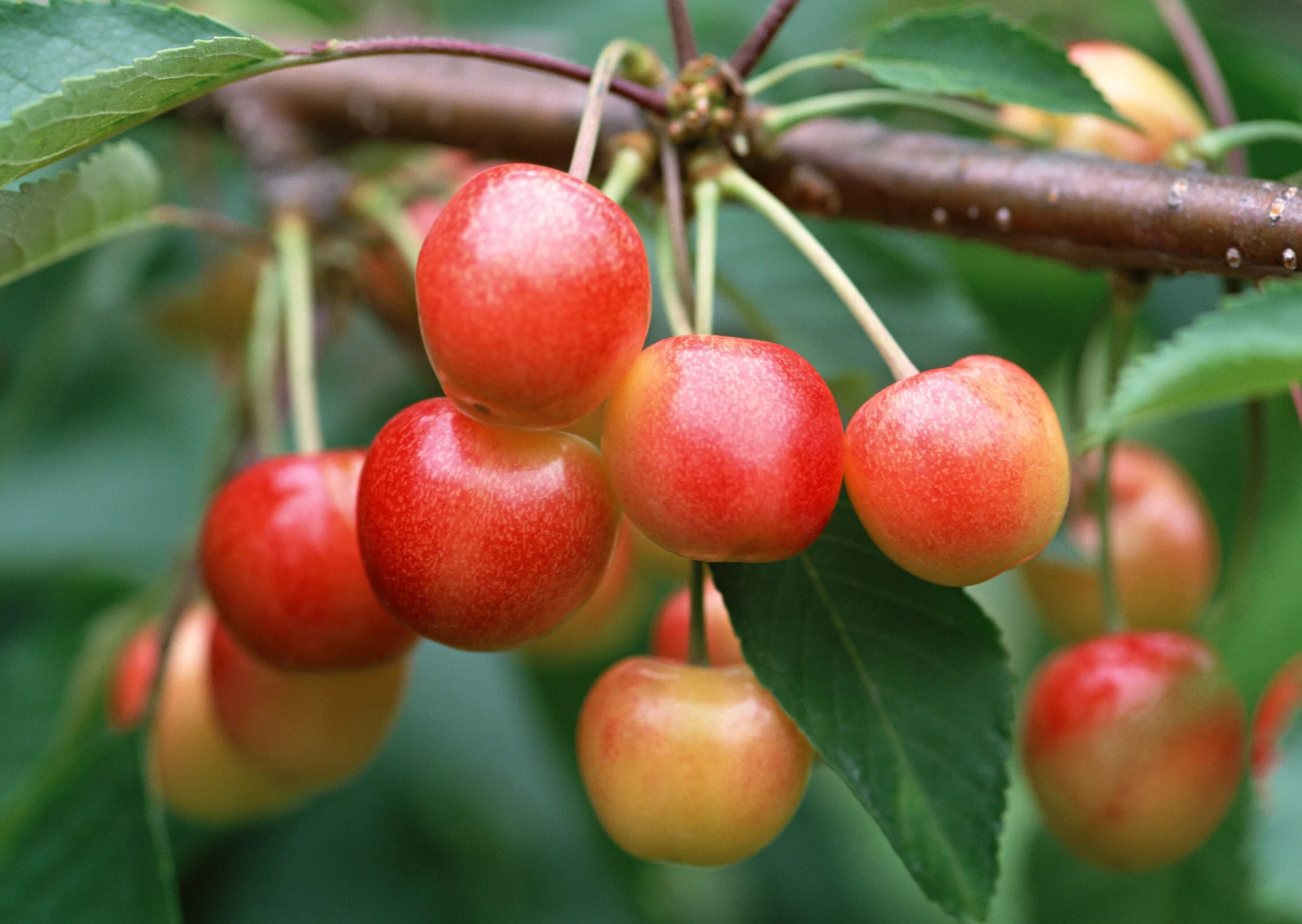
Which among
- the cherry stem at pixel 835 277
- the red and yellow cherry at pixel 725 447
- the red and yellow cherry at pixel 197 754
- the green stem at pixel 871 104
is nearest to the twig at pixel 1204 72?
the green stem at pixel 871 104

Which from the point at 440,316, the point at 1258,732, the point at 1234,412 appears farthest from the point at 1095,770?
the point at 1234,412

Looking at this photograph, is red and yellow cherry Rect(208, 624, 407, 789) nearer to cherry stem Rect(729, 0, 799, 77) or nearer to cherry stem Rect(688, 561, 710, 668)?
cherry stem Rect(688, 561, 710, 668)

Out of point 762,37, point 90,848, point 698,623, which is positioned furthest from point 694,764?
point 90,848

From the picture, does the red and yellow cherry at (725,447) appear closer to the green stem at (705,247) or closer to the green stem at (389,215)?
the green stem at (705,247)

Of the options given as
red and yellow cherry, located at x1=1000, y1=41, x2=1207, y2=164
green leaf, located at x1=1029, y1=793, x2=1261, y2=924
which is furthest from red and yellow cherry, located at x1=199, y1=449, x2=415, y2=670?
green leaf, located at x1=1029, y1=793, x2=1261, y2=924

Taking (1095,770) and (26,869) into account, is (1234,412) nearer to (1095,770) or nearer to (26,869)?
(1095,770)
